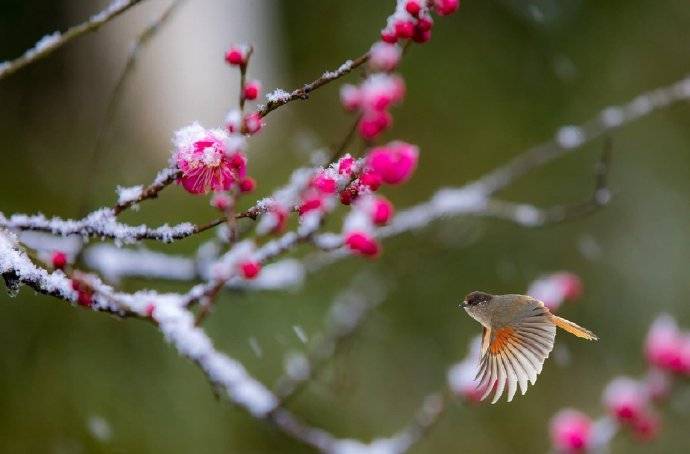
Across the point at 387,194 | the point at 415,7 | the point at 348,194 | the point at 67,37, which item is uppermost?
the point at 387,194

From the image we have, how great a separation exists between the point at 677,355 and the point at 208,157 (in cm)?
113

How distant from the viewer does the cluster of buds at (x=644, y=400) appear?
54.0 inches

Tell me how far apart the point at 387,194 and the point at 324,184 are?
221 cm

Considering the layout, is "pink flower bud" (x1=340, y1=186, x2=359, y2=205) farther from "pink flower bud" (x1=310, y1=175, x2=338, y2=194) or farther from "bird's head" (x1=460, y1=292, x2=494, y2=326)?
"bird's head" (x1=460, y1=292, x2=494, y2=326)

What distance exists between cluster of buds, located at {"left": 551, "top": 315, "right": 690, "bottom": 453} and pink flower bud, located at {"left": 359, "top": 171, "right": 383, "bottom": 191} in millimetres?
923

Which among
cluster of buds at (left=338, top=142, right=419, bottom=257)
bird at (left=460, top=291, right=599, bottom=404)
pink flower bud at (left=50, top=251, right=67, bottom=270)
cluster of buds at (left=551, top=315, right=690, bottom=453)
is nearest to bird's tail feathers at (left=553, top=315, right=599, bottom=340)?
bird at (left=460, top=291, right=599, bottom=404)

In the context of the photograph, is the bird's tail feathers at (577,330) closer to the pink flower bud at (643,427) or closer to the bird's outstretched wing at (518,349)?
the bird's outstretched wing at (518,349)

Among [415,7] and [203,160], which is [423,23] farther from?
[203,160]

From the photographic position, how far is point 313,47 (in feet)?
10.6

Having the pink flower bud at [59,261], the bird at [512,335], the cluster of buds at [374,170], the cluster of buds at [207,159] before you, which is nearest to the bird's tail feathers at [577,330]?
the bird at [512,335]

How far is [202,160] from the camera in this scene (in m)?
0.57

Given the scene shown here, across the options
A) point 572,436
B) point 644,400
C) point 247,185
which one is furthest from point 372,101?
point 644,400

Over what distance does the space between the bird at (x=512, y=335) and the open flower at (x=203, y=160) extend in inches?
7.8

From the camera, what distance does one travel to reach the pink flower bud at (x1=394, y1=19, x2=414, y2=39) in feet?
1.90
